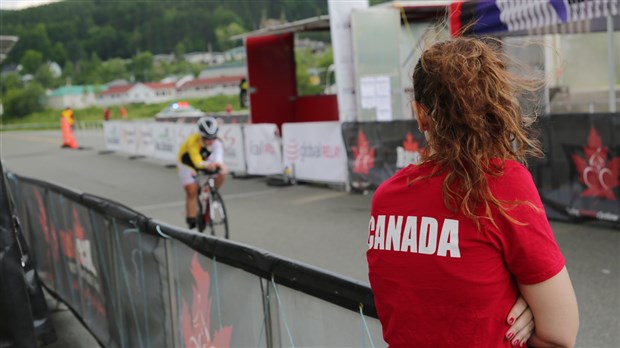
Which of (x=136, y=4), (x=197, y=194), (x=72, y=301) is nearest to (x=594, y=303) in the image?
(x=72, y=301)

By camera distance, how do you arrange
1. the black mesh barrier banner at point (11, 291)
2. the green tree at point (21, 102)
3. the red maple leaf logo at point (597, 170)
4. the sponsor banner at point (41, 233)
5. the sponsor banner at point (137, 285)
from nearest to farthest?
the black mesh barrier banner at point (11, 291), the sponsor banner at point (137, 285), the sponsor banner at point (41, 233), the red maple leaf logo at point (597, 170), the green tree at point (21, 102)

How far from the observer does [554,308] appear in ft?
5.37

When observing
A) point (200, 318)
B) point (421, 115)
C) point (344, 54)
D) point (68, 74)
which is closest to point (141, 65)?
point (68, 74)

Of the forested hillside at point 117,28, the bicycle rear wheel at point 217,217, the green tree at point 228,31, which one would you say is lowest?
the bicycle rear wheel at point 217,217

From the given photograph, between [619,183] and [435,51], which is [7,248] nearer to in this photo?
[435,51]

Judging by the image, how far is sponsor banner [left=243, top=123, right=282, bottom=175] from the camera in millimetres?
15672

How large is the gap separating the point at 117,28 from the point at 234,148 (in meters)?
122

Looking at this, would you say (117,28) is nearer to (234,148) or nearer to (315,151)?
(234,148)

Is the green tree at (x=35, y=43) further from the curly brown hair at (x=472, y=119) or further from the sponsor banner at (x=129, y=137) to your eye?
the curly brown hair at (x=472, y=119)

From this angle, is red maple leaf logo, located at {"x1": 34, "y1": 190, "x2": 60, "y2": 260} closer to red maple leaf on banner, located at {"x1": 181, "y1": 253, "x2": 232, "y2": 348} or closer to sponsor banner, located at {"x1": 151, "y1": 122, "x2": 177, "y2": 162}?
red maple leaf on banner, located at {"x1": 181, "y1": 253, "x2": 232, "y2": 348}

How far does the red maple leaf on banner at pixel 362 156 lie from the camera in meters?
13.0

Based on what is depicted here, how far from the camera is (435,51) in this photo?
1.75 m

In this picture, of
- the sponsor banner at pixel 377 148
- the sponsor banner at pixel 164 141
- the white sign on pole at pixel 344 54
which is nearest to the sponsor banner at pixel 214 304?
the sponsor banner at pixel 377 148

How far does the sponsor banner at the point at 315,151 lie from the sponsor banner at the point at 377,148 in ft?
0.94
